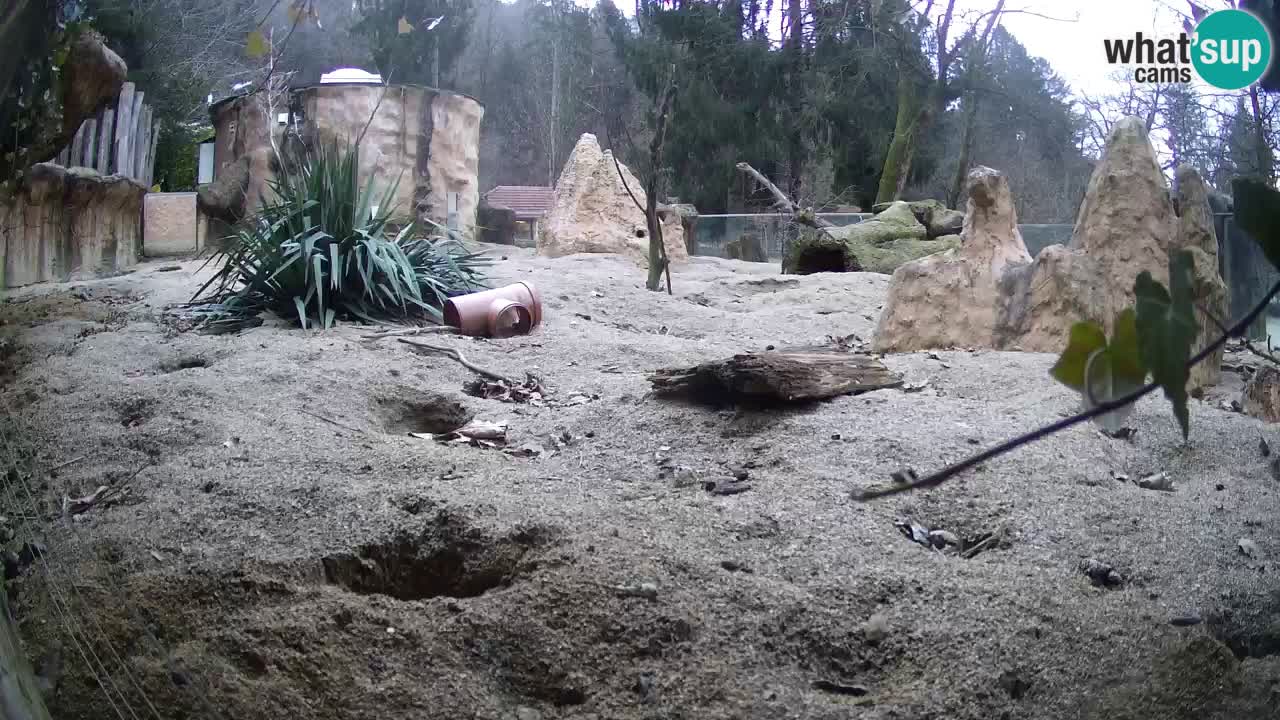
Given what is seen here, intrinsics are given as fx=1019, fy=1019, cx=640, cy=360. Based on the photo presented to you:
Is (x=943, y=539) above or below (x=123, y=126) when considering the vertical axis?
below

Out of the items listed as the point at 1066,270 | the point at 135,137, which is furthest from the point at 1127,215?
the point at 135,137

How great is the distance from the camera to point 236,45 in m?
11.9

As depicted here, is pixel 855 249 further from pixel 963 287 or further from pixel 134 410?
pixel 134 410

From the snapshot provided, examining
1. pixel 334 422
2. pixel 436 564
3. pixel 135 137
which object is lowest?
pixel 436 564

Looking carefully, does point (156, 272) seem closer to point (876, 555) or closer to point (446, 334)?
point (446, 334)

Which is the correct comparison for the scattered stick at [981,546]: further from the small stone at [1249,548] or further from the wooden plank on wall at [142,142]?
the wooden plank on wall at [142,142]

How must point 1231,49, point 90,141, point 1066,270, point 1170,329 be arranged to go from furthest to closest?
point 90,141, point 1066,270, point 1231,49, point 1170,329

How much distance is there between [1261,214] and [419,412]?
10.0ft

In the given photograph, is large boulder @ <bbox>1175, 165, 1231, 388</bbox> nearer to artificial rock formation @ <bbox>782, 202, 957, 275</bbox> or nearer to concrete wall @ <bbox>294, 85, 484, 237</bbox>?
artificial rock formation @ <bbox>782, 202, 957, 275</bbox>

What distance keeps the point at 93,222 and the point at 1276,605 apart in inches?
351

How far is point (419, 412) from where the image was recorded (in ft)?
11.6

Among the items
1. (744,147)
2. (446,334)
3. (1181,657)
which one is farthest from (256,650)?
(744,147)

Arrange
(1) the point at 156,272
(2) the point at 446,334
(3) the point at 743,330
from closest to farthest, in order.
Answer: (2) the point at 446,334 < (3) the point at 743,330 < (1) the point at 156,272

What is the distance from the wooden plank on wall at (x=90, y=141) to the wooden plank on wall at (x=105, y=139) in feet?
0.29
